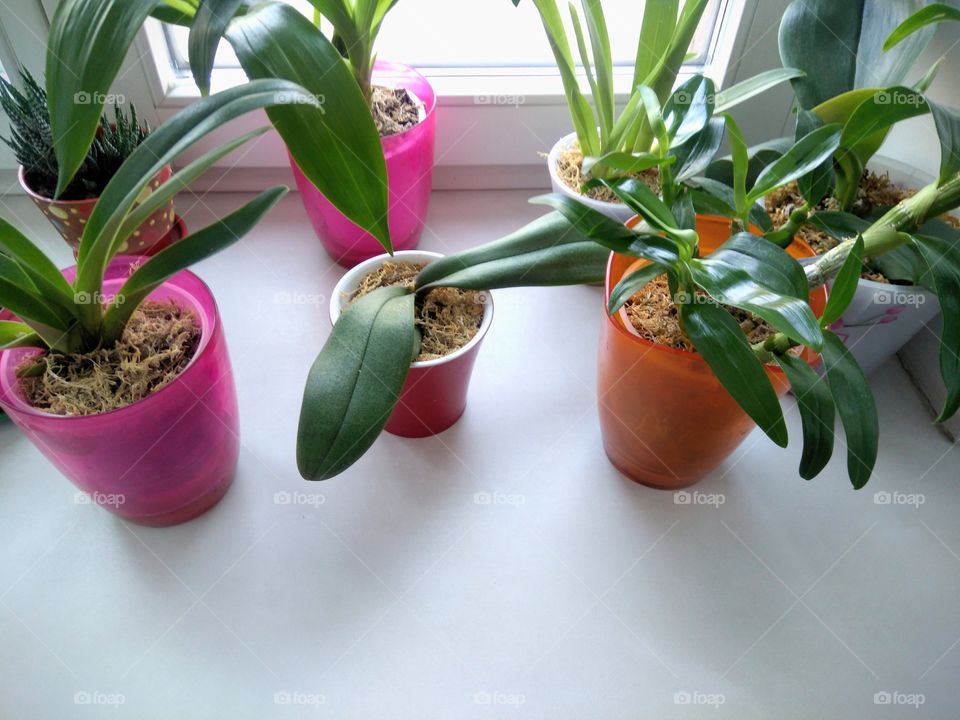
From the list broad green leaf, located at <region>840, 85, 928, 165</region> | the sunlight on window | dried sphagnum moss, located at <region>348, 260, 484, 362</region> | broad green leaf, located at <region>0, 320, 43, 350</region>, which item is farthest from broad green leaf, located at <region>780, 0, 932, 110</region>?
broad green leaf, located at <region>0, 320, 43, 350</region>

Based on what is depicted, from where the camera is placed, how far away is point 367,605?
0.72 meters

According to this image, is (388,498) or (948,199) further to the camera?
(388,498)

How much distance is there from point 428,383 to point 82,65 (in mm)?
424

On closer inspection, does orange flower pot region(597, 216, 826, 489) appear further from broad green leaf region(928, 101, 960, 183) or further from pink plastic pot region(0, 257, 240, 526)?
pink plastic pot region(0, 257, 240, 526)

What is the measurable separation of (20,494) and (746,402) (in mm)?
798

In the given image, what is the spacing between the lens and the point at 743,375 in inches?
21.5

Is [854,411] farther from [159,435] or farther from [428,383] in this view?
[159,435]

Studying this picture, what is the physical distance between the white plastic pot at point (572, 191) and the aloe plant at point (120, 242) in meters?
0.40

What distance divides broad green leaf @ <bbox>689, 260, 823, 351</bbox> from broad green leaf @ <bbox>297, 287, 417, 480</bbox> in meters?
0.29

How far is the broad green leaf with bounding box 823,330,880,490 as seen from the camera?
60 centimetres

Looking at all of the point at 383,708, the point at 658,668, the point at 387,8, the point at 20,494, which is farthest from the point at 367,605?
the point at 387,8

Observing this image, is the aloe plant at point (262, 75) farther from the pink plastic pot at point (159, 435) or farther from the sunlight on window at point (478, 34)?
the sunlight on window at point (478, 34)

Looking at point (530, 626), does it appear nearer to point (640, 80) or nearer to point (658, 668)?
point (658, 668)

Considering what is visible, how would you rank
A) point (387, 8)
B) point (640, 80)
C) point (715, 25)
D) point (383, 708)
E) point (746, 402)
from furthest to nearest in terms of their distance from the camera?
point (715, 25) → point (640, 80) → point (387, 8) → point (383, 708) → point (746, 402)
